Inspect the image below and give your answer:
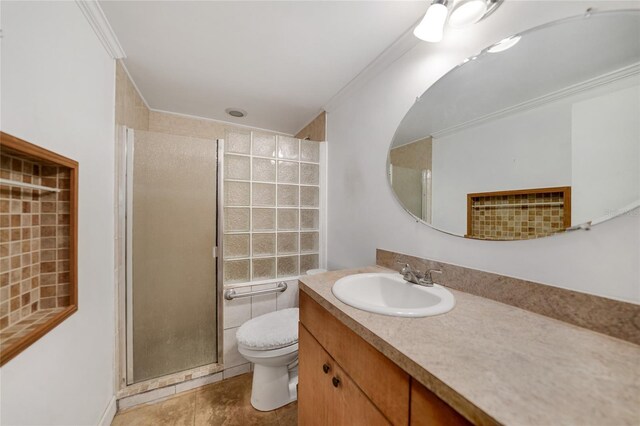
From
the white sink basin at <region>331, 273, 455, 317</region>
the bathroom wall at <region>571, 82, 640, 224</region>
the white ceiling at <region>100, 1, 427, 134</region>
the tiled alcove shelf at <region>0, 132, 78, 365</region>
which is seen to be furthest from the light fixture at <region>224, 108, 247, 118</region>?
the bathroom wall at <region>571, 82, 640, 224</region>

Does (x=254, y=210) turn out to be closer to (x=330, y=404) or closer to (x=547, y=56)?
(x=330, y=404)

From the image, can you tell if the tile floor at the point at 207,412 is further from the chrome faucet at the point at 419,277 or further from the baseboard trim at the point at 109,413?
the chrome faucet at the point at 419,277

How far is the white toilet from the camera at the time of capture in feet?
4.30

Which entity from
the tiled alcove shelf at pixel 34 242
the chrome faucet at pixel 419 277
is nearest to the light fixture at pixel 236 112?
the tiled alcove shelf at pixel 34 242

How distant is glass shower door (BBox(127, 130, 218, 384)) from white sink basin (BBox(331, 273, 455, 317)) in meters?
1.17

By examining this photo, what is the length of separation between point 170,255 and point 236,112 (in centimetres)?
139

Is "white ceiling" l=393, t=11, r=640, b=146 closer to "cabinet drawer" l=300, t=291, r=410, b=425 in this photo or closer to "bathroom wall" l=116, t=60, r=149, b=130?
"cabinet drawer" l=300, t=291, r=410, b=425

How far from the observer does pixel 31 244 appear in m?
0.82

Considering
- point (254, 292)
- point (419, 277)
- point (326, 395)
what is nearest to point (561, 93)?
point (419, 277)

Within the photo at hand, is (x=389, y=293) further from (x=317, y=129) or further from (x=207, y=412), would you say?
(x=317, y=129)

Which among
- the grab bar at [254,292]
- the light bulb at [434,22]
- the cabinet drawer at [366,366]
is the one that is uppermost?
the light bulb at [434,22]

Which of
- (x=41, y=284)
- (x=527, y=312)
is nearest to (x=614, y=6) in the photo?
(x=527, y=312)

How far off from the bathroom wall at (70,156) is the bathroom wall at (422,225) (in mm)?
1456

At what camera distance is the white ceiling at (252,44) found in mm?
1041
